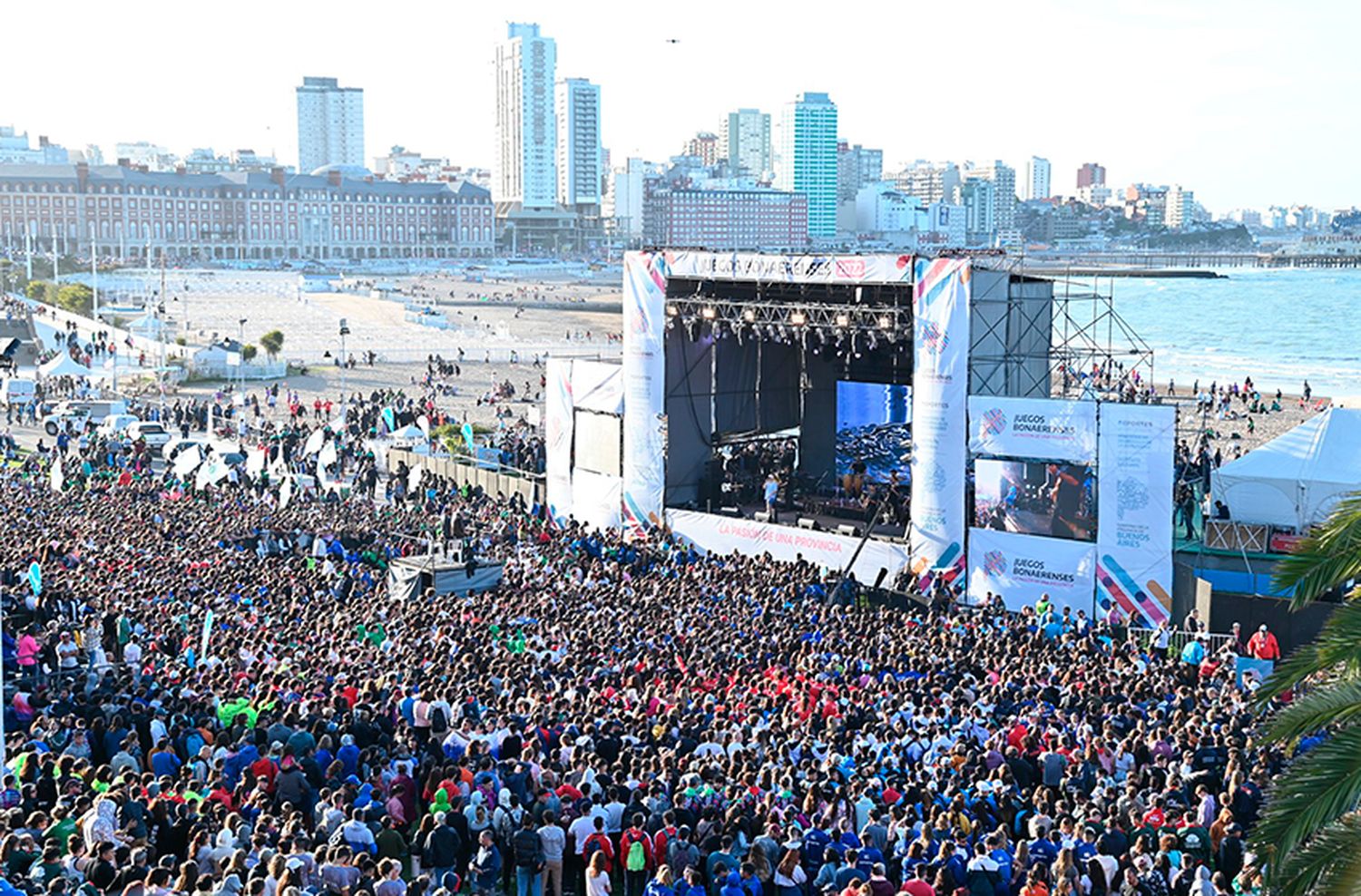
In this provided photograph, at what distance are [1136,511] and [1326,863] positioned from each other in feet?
57.7

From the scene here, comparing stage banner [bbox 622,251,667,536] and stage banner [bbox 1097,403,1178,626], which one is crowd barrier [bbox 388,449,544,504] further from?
stage banner [bbox 1097,403,1178,626]

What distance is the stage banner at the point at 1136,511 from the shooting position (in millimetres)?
22938

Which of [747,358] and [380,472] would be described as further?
[380,472]

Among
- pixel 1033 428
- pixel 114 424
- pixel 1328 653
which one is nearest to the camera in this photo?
pixel 1328 653

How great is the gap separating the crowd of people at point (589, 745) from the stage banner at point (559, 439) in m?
9.06

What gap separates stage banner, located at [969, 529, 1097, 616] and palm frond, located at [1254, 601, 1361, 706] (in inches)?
654

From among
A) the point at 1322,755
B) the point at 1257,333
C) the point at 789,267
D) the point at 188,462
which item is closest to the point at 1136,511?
the point at 789,267

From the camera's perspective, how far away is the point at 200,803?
11.5 meters

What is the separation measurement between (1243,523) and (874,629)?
7355 mm

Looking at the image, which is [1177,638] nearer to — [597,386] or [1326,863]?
[597,386]

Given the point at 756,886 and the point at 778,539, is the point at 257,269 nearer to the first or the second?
the point at 778,539

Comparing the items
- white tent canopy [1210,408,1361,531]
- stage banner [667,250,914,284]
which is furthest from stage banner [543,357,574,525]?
white tent canopy [1210,408,1361,531]

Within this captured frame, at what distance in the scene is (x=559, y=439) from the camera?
31.6 m

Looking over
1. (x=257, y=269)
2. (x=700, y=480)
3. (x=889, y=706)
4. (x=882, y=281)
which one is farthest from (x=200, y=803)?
(x=257, y=269)
